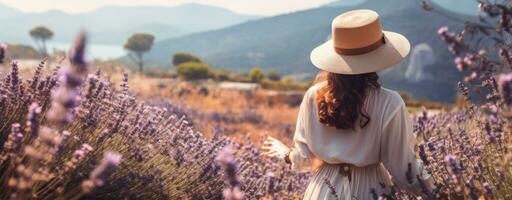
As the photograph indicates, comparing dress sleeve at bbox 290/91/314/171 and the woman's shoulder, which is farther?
dress sleeve at bbox 290/91/314/171

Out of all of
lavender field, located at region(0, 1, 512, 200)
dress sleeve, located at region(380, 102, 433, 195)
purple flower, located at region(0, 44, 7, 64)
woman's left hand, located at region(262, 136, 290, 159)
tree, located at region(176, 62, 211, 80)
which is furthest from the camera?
tree, located at region(176, 62, 211, 80)

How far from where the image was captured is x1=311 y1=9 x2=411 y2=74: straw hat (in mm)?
2678

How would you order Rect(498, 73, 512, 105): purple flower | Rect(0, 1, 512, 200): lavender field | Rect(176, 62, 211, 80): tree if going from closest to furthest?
Rect(498, 73, 512, 105): purple flower, Rect(0, 1, 512, 200): lavender field, Rect(176, 62, 211, 80): tree

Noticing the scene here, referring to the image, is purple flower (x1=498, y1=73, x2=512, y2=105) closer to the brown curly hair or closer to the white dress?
the white dress

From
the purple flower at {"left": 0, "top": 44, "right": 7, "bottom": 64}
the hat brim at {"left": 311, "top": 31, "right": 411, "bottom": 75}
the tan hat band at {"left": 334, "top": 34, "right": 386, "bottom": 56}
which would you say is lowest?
the hat brim at {"left": 311, "top": 31, "right": 411, "bottom": 75}

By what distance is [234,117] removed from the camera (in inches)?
499

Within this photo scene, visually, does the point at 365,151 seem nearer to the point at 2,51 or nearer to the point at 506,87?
the point at 506,87

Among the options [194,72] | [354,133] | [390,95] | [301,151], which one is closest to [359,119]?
[354,133]

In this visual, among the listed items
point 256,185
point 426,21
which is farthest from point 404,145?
point 426,21

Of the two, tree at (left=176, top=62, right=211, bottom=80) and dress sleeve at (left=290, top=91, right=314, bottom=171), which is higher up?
dress sleeve at (left=290, top=91, right=314, bottom=171)

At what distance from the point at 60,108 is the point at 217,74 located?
3278cm

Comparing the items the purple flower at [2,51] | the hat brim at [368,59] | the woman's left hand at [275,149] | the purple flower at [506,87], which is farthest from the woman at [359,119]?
the purple flower at [2,51]

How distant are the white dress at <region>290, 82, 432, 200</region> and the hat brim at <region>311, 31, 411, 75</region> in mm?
119

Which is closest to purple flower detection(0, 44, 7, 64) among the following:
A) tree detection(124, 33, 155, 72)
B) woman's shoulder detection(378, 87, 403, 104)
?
woman's shoulder detection(378, 87, 403, 104)
